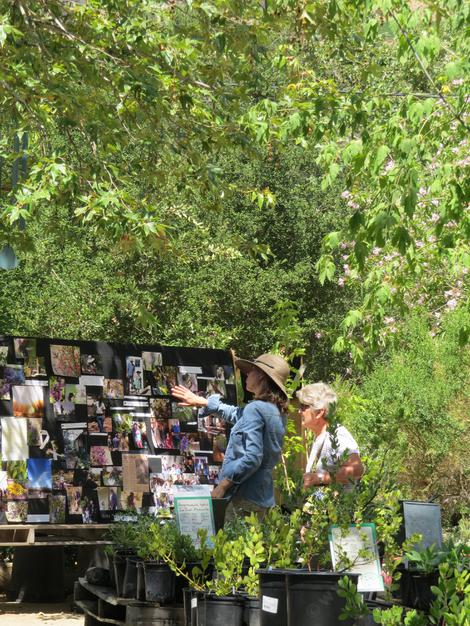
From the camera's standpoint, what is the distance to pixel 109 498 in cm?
877

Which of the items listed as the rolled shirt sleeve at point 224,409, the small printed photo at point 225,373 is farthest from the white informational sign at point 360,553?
the small printed photo at point 225,373

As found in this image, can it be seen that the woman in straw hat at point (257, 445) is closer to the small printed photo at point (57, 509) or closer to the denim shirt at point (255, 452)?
the denim shirt at point (255, 452)

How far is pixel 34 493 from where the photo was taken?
8.38 metres

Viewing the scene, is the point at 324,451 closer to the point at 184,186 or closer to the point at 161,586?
the point at 161,586

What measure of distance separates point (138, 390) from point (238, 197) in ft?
39.2

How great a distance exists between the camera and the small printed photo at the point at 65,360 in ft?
28.5

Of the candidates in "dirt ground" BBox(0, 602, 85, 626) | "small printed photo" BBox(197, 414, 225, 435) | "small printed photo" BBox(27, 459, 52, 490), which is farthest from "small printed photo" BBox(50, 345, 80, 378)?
"dirt ground" BBox(0, 602, 85, 626)

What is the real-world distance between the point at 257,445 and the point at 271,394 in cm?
34

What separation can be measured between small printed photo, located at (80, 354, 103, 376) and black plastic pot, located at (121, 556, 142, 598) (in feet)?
10.4

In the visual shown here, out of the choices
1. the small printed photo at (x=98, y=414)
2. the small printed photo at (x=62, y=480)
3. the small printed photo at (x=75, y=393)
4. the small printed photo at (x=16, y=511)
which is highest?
the small printed photo at (x=75, y=393)

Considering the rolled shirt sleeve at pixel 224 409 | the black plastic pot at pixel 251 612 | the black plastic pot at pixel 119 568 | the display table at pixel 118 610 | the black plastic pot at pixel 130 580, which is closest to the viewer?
the black plastic pot at pixel 251 612

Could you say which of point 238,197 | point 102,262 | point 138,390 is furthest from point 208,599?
point 238,197

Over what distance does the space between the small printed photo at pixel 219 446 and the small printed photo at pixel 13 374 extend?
1.78 meters

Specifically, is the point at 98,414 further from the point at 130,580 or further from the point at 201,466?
the point at 130,580
